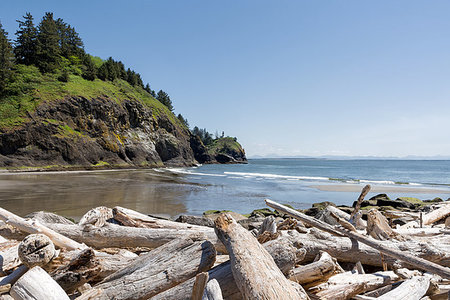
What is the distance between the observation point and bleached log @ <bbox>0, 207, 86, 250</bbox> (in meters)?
3.83

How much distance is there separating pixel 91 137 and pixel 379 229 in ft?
155

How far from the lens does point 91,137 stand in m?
45.4

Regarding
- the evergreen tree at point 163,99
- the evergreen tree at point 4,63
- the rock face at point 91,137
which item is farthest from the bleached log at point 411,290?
the evergreen tree at point 163,99

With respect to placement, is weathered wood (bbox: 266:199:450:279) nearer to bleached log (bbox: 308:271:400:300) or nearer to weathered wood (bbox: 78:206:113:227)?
bleached log (bbox: 308:271:400:300)

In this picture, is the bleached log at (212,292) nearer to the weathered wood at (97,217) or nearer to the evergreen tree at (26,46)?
the weathered wood at (97,217)

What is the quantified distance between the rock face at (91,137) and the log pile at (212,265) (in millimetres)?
37697

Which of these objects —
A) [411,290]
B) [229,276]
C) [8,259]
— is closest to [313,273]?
[229,276]

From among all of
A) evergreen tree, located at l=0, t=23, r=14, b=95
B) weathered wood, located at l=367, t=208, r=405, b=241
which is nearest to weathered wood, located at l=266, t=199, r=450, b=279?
weathered wood, located at l=367, t=208, r=405, b=241

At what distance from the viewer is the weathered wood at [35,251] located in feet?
9.00

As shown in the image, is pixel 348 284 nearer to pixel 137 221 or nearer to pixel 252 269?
pixel 252 269

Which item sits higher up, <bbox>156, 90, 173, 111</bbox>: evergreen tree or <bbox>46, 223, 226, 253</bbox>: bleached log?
<bbox>156, 90, 173, 111</bbox>: evergreen tree

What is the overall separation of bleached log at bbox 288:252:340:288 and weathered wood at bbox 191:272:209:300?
1.14 meters

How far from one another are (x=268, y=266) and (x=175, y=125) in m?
73.9

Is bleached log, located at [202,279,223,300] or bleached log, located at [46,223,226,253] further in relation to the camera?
bleached log, located at [46,223,226,253]
